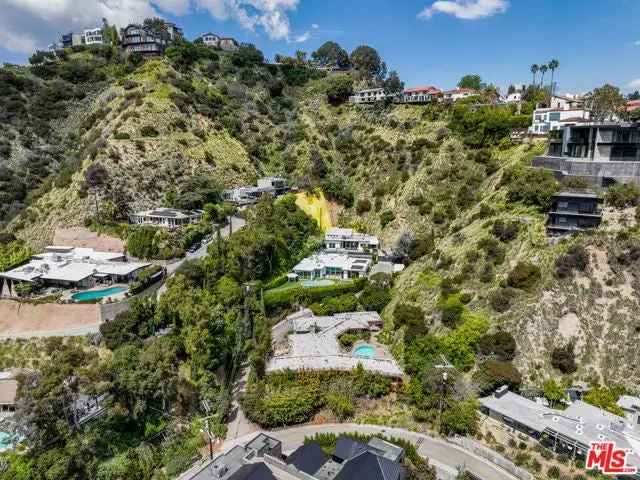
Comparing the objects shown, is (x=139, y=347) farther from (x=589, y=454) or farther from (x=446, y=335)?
(x=589, y=454)

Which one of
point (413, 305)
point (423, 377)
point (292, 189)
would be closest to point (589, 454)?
point (423, 377)

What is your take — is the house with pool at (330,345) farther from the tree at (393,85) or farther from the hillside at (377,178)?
the tree at (393,85)

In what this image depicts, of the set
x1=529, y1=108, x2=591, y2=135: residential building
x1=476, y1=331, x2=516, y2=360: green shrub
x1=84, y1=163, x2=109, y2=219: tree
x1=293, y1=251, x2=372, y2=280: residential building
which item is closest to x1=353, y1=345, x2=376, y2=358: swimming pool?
x1=476, y1=331, x2=516, y2=360: green shrub

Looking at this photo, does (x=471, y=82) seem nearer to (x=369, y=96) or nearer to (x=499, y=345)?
(x=369, y=96)

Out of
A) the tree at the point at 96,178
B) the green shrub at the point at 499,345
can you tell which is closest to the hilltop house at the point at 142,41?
the tree at the point at 96,178

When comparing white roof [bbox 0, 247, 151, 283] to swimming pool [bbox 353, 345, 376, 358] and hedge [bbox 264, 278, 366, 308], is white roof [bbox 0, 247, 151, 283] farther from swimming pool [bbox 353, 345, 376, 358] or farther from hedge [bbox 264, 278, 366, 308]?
swimming pool [bbox 353, 345, 376, 358]
